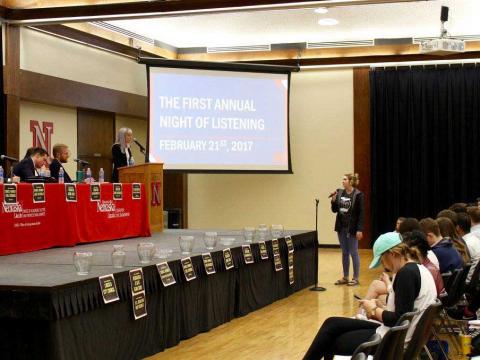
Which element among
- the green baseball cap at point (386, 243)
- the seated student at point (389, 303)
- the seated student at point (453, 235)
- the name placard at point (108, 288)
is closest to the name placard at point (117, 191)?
the name placard at point (108, 288)

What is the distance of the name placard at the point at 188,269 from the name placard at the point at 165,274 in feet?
0.73

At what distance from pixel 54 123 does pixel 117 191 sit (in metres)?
3.05

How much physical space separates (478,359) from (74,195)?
423 centimetres

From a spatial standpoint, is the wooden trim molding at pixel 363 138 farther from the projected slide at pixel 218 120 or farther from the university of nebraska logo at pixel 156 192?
the university of nebraska logo at pixel 156 192

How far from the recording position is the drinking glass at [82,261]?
4.34 metres

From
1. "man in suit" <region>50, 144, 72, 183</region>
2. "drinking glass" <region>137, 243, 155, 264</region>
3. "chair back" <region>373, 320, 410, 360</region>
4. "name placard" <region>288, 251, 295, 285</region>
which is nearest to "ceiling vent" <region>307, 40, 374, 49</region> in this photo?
"name placard" <region>288, 251, 295, 285</region>

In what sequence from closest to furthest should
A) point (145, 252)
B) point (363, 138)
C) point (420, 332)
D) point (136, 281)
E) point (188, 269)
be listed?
point (420, 332) → point (136, 281) → point (145, 252) → point (188, 269) → point (363, 138)

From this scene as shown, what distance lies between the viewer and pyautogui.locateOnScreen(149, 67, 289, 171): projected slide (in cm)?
1099

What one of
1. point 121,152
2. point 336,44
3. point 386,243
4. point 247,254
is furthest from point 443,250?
point 336,44

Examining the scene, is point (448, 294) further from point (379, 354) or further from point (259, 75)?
point (259, 75)

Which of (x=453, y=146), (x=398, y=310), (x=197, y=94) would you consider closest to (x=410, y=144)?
(x=453, y=146)

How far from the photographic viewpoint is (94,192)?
6.73m

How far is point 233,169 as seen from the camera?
38.3 feet

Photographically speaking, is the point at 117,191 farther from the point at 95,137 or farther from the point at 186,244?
the point at 95,137
